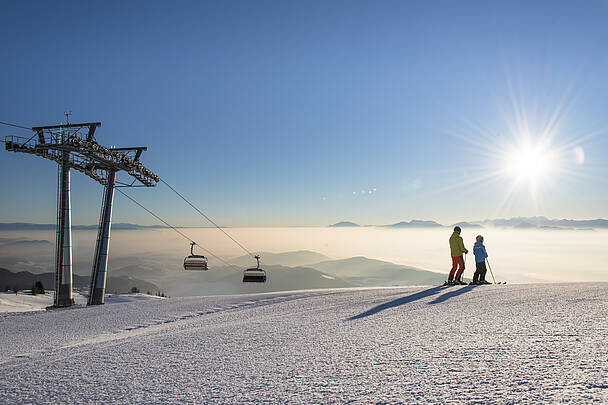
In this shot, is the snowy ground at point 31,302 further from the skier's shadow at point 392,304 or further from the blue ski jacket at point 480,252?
the blue ski jacket at point 480,252

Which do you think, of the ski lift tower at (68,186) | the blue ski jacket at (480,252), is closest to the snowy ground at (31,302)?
the ski lift tower at (68,186)

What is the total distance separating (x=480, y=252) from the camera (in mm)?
15055

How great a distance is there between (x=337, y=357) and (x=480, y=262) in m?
11.8

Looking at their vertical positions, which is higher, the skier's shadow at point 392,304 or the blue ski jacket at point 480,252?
the blue ski jacket at point 480,252

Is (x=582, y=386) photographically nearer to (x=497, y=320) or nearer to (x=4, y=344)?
(x=497, y=320)

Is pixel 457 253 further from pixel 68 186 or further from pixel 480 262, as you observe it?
pixel 68 186

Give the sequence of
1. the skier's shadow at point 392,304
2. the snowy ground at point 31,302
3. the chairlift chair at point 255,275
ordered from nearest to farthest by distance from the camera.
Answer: the skier's shadow at point 392,304 → the snowy ground at point 31,302 → the chairlift chair at point 255,275

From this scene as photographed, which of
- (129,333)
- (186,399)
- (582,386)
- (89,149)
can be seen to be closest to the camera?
(582,386)

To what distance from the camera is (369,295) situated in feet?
36.9

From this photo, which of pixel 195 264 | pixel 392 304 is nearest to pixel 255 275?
pixel 195 264

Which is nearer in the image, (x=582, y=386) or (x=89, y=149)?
(x=582, y=386)

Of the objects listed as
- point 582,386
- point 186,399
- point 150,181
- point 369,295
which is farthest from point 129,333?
point 150,181

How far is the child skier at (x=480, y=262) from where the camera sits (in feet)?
48.8

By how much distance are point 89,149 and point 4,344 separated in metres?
14.1
